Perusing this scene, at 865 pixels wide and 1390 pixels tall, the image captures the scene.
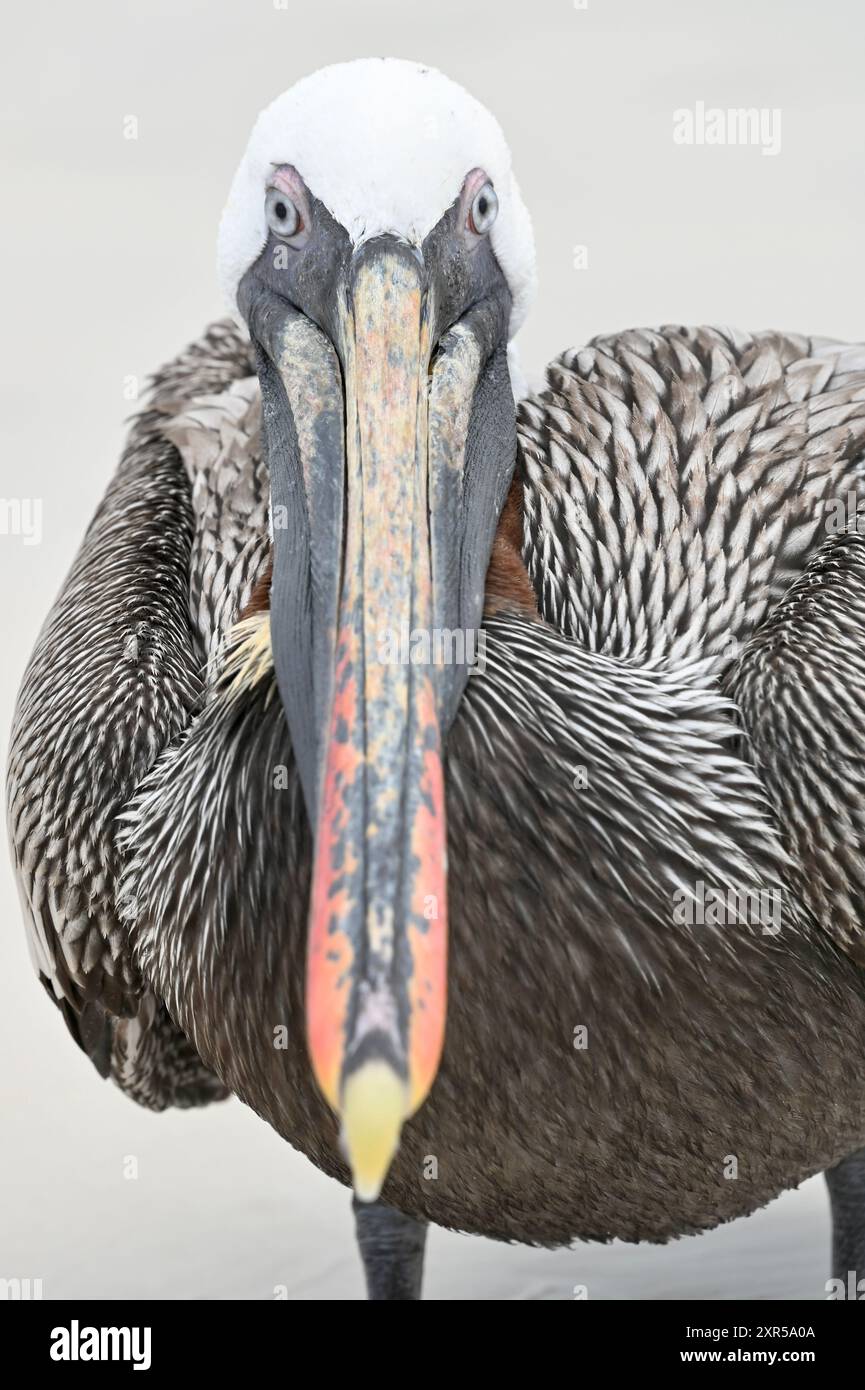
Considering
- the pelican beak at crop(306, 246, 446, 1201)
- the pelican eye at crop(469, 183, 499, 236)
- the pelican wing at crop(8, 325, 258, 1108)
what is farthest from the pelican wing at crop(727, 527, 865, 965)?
the pelican wing at crop(8, 325, 258, 1108)

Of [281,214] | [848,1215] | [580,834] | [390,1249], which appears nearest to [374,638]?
[580,834]

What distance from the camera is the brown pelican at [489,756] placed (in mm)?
2559

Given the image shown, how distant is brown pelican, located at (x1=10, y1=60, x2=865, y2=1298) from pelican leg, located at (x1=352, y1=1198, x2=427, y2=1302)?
1.11 m

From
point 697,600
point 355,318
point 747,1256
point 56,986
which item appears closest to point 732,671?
point 697,600

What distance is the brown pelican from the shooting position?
2.56 m

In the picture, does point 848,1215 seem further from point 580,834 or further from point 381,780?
point 381,780

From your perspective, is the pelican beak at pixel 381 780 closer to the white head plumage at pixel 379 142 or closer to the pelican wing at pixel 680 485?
the white head plumage at pixel 379 142

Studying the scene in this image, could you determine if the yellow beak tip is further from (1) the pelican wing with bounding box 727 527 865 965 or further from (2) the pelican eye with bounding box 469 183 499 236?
(2) the pelican eye with bounding box 469 183 499 236

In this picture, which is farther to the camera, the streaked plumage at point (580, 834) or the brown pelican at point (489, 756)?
the streaked plumage at point (580, 834)

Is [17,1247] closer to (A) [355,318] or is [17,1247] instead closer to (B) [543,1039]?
(B) [543,1039]

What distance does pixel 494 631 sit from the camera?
2.92 meters

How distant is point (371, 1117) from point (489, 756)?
0.78 meters

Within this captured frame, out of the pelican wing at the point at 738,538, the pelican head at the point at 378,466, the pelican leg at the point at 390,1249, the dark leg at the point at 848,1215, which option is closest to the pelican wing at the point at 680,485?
the pelican wing at the point at 738,538

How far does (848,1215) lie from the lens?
4238mm
